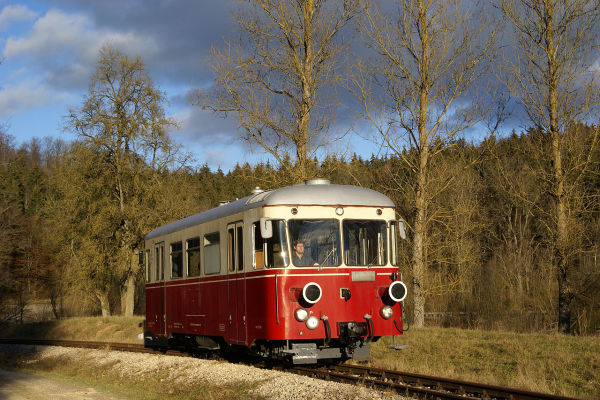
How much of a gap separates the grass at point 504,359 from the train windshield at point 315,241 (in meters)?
2.50

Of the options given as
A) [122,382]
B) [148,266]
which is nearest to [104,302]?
[148,266]

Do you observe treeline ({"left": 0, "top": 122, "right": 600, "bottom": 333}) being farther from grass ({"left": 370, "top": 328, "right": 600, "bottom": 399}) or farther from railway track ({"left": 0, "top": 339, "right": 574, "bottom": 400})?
railway track ({"left": 0, "top": 339, "right": 574, "bottom": 400})

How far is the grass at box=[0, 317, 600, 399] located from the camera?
35.7 ft

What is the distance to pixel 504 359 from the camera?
13.3m

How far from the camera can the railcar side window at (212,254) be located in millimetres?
13797

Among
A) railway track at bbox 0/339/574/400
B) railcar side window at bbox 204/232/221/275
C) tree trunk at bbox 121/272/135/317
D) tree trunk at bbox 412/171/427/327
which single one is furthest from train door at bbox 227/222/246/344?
tree trunk at bbox 121/272/135/317

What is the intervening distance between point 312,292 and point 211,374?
2853mm

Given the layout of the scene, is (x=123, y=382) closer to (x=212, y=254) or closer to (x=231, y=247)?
(x=212, y=254)

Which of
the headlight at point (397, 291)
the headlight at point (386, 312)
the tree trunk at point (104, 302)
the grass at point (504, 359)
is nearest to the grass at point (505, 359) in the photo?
the grass at point (504, 359)

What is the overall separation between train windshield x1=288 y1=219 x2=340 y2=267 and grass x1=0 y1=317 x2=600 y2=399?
8.19 feet

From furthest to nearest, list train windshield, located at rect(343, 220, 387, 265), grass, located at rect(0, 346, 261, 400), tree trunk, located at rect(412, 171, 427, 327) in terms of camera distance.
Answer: tree trunk, located at rect(412, 171, 427, 327) → train windshield, located at rect(343, 220, 387, 265) → grass, located at rect(0, 346, 261, 400)

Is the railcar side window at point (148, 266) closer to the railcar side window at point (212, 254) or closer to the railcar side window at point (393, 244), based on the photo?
the railcar side window at point (212, 254)

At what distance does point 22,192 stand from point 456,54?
7213cm

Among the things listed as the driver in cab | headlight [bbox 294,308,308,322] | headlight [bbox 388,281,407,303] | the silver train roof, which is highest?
the silver train roof
